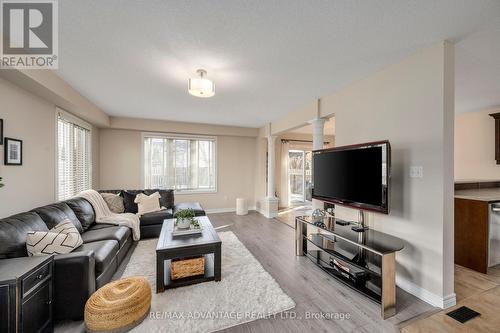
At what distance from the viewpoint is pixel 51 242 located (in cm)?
180

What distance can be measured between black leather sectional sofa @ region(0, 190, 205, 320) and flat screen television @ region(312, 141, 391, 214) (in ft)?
9.00

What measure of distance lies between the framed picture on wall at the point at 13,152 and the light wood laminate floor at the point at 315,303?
1.79 m

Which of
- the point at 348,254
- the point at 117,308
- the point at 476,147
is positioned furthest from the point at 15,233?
the point at 476,147

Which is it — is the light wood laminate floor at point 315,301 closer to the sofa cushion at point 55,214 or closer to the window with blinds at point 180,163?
the sofa cushion at point 55,214

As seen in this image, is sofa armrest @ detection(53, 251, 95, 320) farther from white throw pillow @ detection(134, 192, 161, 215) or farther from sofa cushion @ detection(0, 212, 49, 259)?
white throw pillow @ detection(134, 192, 161, 215)

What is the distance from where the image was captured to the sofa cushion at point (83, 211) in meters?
2.83

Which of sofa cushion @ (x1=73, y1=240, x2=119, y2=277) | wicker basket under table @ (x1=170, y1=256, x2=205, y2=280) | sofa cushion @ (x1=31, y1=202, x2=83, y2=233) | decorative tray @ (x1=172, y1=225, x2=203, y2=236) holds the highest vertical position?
sofa cushion @ (x1=31, y1=202, x2=83, y2=233)

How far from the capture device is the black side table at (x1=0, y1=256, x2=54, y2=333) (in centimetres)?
122

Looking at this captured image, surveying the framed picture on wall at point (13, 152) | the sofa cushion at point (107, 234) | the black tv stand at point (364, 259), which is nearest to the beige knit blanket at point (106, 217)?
the sofa cushion at point (107, 234)

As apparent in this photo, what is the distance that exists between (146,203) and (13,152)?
6.49ft

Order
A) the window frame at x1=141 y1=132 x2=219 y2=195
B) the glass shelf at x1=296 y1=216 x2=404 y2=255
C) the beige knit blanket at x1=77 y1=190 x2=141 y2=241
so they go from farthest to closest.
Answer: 1. the window frame at x1=141 y1=132 x2=219 y2=195
2. the beige knit blanket at x1=77 y1=190 x2=141 y2=241
3. the glass shelf at x1=296 y1=216 x2=404 y2=255

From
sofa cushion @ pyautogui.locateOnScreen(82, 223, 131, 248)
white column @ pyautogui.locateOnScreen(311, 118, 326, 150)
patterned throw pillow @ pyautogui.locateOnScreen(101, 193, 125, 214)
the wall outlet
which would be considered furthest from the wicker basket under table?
white column @ pyautogui.locateOnScreen(311, 118, 326, 150)

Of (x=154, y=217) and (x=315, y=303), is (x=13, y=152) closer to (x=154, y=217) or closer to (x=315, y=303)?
(x=154, y=217)

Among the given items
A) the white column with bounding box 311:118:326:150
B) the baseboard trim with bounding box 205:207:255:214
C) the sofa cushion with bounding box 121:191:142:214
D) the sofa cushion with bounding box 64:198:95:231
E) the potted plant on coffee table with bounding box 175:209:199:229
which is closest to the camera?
the potted plant on coffee table with bounding box 175:209:199:229
